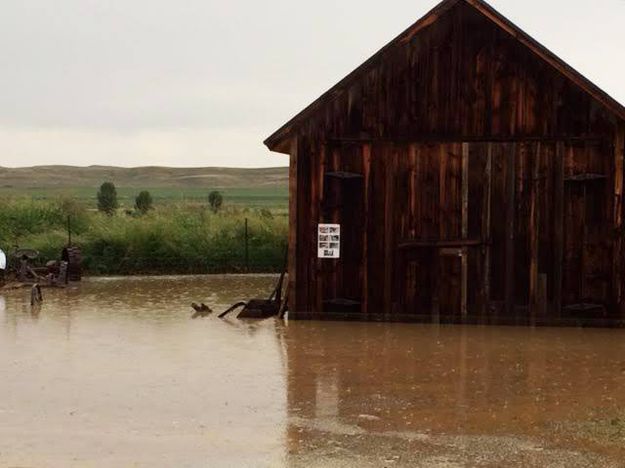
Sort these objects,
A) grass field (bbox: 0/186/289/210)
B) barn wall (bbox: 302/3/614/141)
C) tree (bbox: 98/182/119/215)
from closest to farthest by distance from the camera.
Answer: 1. barn wall (bbox: 302/3/614/141)
2. tree (bbox: 98/182/119/215)
3. grass field (bbox: 0/186/289/210)

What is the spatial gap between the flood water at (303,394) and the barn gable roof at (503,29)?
13.3 feet

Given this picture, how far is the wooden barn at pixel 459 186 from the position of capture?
18438 millimetres

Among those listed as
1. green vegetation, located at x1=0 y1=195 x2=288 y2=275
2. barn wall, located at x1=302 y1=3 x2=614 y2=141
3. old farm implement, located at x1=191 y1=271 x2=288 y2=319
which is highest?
barn wall, located at x1=302 y1=3 x2=614 y2=141

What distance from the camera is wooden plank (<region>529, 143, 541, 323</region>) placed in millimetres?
18562

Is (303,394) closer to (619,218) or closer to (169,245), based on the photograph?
(619,218)

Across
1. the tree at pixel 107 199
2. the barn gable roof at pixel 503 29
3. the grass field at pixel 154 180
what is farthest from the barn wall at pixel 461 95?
the grass field at pixel 154 180

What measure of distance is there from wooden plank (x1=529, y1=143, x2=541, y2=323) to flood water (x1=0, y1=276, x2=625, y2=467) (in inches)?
27.1

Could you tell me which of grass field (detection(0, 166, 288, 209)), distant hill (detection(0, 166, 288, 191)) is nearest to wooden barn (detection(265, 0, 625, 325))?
grass field (detection(0, 166, 288, 209))

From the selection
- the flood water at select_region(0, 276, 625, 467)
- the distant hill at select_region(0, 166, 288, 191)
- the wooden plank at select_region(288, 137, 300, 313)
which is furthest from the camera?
the distant hill at select_region(0, 166, 288, 191)

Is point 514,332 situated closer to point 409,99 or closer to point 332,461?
point 409,99

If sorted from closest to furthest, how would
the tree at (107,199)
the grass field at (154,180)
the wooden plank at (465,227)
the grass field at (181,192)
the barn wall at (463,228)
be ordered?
1. the barn wall at (463,228)
2. the wooden plank at (465,227)
3. the tree at (107,199)
4. the grass field at (181,192)
5. the grass field at (154,180)

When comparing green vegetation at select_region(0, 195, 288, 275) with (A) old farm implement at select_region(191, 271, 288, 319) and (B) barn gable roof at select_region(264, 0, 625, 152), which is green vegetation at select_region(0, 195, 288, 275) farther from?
(B) barn gable roof at select_region(264, 0, 625, 152)

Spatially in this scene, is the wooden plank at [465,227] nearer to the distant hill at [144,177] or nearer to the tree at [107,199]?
the tree at [107,199]

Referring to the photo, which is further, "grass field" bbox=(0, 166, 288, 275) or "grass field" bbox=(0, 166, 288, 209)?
"grass field" bbox=(0, 166, 288, 209)
